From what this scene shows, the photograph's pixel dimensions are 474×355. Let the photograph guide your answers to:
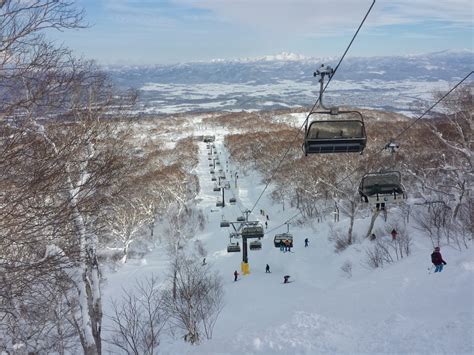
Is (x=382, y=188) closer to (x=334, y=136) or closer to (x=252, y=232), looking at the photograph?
(x=334, y=136)

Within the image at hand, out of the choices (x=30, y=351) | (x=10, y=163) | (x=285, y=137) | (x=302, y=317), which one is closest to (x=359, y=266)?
(x=302, y=317)

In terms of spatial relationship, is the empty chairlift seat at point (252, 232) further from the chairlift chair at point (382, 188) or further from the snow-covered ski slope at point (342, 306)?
the chairlift chair at point (382, 188)

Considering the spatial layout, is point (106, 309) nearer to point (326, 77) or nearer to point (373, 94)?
point (326, 77)

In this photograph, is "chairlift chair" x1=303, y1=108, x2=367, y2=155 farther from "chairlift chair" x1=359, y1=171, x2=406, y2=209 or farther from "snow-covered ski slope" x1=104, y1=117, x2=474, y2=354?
"snow-covered ski slope" x1=104, y1=117, x2=474, y2=354

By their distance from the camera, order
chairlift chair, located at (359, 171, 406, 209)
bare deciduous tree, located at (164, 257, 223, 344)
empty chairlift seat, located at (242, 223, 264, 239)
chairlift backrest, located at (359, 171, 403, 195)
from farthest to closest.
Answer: empty chairlift seat, located at (242, 223, 264, 239) < bare deciduous tree, located at (164, 257, 223, 344) < chairlift backrest, located at (359, 171, 403, 195) < chairlift chair, located at (359, 171, 406, 209)

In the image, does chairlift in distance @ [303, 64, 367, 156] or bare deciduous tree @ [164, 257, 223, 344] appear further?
bare deciduous tree @ [164, 257, 223, 344]

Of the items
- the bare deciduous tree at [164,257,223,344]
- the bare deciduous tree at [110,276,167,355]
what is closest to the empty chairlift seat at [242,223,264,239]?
the bare deciduous tree at [164,257,223,344]

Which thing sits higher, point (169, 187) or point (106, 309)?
point (169, 187)
